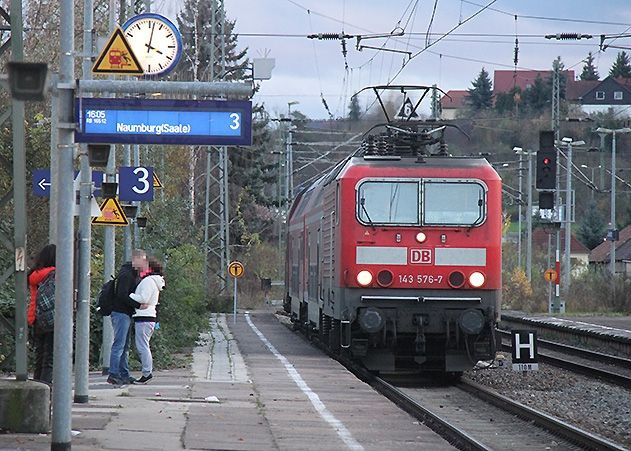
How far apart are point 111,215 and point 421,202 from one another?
588 cm

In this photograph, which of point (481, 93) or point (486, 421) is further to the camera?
point (481, 93)

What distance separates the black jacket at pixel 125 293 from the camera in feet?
54.7

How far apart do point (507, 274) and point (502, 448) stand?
48.9 metres

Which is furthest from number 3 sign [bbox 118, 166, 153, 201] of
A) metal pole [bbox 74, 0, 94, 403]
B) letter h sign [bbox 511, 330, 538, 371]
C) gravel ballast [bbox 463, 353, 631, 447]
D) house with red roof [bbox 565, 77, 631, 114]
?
house with red roof [bbox 565, 77, 631, 114]

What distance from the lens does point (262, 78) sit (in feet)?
94.8

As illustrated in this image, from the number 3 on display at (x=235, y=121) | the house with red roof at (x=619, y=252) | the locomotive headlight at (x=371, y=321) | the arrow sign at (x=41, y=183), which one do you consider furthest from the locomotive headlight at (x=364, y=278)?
the house with red roof at (x=619, y=252)

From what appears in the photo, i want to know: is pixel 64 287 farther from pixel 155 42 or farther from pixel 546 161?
pixel 546 161

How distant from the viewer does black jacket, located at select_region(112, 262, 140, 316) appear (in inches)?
657

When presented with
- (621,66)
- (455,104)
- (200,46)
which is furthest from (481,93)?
(200,46)

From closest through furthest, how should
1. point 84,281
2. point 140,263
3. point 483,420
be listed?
point 84,281 → point 483,420 → point 140,263

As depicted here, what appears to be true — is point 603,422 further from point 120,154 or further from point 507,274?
point 507,274

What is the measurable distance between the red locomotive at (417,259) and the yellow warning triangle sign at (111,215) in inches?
192

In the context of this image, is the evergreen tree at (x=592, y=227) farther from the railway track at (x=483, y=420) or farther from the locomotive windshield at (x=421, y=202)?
the railway track at (x=483, y=420)

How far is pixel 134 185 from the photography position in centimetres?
1739
